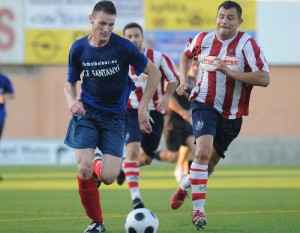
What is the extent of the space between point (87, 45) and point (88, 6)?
81.3 feet

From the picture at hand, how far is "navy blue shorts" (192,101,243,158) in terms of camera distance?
10.1 meters

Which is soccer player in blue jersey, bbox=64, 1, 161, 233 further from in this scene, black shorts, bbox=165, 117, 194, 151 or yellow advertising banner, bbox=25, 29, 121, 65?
yellow advertising banner, bbox=25, 29, 121, 65

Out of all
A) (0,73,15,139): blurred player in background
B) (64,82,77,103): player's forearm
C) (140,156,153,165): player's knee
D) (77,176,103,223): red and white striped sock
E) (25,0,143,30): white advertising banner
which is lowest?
(25,0,143,30): white advertising banner

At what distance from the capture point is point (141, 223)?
27.7 feet

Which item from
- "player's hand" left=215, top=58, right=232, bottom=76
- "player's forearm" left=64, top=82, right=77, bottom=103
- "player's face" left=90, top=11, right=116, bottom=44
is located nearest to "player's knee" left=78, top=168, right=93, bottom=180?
"player's forearm" left=64, top=82, right=77, bottom=103

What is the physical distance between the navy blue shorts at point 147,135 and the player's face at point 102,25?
9.74 feet

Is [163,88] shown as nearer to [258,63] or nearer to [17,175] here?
[258,63]

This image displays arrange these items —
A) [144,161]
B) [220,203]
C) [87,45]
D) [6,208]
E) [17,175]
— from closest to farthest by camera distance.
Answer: [87,45], [6,208], [220,203], [144,161], [17,175]

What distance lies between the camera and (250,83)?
395 inches

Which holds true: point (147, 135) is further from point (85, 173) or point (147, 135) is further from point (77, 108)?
point (77, 108)

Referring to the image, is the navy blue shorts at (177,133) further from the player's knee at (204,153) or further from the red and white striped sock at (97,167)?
the red and white striped sock at (97,167)

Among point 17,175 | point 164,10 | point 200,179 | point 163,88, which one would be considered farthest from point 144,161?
point 164,10

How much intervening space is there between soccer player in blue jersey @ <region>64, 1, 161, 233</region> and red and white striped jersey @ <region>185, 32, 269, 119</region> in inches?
36.8

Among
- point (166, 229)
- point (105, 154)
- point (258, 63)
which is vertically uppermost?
point (258, 63)
